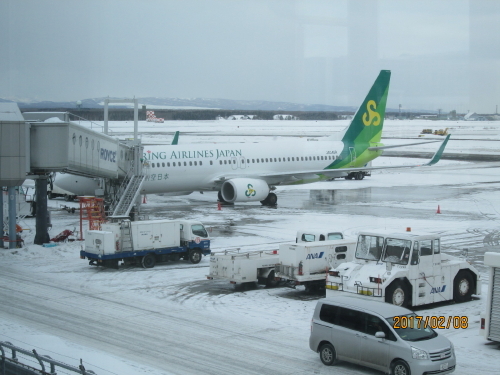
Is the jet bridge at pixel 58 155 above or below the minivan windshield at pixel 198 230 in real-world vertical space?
above

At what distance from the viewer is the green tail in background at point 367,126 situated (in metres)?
49.2

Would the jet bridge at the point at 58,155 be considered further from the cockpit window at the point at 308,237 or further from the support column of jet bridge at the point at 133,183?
the cockpit window at the point at 308,237

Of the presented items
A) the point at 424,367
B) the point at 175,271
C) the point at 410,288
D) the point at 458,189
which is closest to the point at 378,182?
the point at 458,189

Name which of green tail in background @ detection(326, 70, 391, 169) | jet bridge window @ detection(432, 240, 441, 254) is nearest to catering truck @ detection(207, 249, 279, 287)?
jet bridge window @ detection(432, 240, 441, 254)

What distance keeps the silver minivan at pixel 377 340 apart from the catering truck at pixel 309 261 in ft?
18.4

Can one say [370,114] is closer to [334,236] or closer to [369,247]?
[334,236]

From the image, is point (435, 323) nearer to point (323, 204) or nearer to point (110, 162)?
point (110, 162)

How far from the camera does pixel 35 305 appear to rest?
19.5 metres

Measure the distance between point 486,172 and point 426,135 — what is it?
4170cm

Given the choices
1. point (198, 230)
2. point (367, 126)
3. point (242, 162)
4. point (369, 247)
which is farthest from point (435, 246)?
point (367, 126)

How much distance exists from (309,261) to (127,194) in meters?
16.2

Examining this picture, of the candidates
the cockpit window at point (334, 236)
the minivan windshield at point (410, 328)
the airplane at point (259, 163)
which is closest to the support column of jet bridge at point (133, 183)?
the airplane at point (259, 163)

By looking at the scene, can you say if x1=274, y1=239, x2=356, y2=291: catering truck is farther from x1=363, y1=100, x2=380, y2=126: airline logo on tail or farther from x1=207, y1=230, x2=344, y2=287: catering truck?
x1=363, y1=100, x2=380, y2=126: airline logo on tail

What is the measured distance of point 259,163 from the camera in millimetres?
44031
